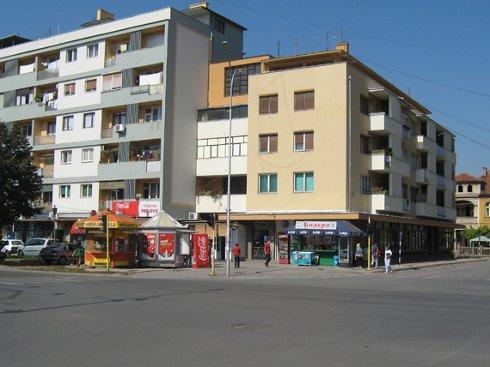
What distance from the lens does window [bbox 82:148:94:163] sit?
5247 cm

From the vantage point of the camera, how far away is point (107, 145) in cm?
5181

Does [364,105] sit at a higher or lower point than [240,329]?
higher

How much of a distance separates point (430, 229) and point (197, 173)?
25.7 m

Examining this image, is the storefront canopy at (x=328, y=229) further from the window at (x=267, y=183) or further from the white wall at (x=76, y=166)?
the white wall at (x=76, y=166)

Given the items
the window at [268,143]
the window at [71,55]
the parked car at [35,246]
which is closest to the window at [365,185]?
the window at [268,143]

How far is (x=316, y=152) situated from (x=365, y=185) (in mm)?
5111

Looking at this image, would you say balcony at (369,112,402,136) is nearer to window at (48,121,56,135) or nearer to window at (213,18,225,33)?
window at (213,18,225,33)

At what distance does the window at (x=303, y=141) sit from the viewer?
45.5m

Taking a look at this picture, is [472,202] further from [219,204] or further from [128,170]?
[128,170]

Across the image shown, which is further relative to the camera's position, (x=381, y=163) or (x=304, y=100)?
(x=381, y=163)

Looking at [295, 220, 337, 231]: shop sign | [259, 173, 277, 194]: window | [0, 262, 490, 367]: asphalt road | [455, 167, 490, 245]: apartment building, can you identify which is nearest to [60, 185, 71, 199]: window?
[259, 173, 277, 194]: window

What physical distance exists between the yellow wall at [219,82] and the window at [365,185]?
12.2m

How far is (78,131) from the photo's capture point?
175ft

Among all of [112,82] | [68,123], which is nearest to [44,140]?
[68,123]
